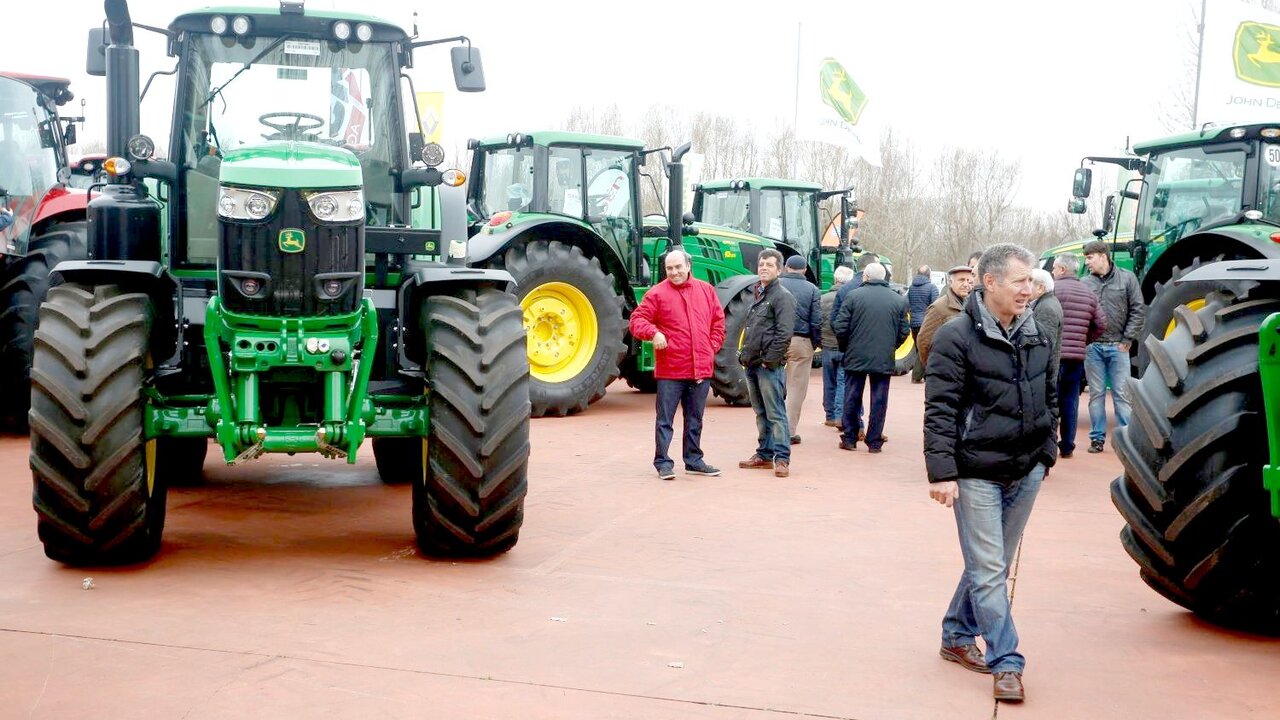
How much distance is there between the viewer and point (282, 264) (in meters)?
6.34

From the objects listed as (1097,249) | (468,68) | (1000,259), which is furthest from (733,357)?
(1000,259)

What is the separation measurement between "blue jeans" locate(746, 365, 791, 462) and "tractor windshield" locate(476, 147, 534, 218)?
4524 mm

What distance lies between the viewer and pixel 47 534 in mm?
6312

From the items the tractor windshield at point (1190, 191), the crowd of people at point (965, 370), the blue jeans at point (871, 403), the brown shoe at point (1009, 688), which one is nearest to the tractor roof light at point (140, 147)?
the crowd of people at point (965, 370)

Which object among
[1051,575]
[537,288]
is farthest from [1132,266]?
[1051,575]

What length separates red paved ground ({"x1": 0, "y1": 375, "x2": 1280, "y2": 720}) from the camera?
188 inches

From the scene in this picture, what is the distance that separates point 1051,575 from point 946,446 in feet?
7.95

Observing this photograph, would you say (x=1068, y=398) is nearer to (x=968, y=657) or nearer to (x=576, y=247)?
(x=576, y=247)

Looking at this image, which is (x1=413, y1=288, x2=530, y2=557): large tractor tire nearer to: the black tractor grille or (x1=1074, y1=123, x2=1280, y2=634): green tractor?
the black tractor grille

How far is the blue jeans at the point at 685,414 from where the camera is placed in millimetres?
9961

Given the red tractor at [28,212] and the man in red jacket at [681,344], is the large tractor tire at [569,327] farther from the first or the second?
the red tractor at [28,212]

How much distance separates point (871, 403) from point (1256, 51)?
31.9ft

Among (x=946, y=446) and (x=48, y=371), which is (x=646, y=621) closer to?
(x=946, y=446)

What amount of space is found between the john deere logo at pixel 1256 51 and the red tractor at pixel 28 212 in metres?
14.6
